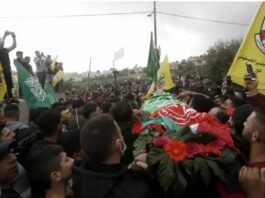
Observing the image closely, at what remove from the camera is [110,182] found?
88.3 inches

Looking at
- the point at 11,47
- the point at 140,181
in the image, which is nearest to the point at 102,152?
the point at 140,181

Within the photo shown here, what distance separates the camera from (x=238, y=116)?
3.04m

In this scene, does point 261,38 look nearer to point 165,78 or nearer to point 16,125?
point 16,125

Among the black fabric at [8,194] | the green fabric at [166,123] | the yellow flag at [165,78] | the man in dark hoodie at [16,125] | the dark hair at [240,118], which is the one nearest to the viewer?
the black fabric at [8,194]

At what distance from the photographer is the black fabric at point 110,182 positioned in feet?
7.32

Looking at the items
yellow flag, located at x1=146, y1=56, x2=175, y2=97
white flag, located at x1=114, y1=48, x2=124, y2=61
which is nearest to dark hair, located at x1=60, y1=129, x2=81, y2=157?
yellow flag, located at x1=146, y1=56, x2=175, y2=97

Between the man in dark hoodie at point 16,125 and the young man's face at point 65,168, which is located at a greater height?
the young man's face at point 65,168

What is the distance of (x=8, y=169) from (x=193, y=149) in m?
1.31

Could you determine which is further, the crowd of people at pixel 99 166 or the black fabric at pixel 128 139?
the black fabric at pixel 128 139

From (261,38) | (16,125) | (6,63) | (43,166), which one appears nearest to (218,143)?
(43,166)

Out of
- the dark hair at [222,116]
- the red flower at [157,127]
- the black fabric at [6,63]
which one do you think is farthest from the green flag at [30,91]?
the red flower at [157,127]

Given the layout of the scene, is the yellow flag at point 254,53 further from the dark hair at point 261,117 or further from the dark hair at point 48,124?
the dark hair at point 261,117

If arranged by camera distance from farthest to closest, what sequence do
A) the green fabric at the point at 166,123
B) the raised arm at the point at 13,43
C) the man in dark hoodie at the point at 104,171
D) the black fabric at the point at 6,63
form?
the black fabric at the point at 6,63 → the raised arm at the point at 13,43 → the green fabric at the point at 166,123 → the man in dark hoodie at the point at 104,171

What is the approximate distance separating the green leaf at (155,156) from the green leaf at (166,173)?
0.03 meters
